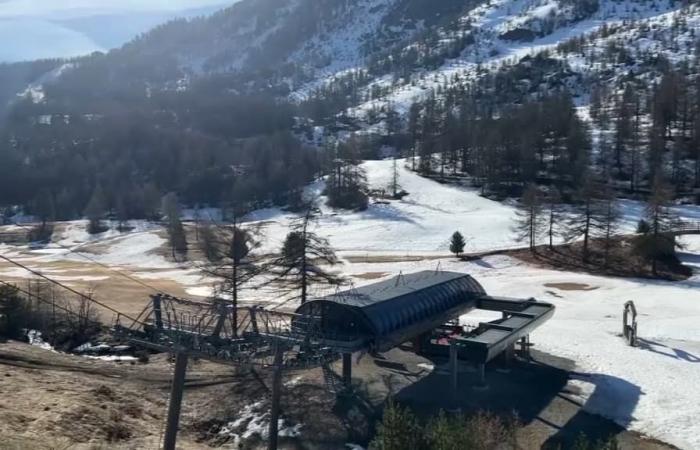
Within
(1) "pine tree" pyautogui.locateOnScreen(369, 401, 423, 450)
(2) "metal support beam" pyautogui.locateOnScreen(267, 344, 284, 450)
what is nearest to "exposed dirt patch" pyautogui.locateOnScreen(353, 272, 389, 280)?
(2) "metal support beam" pyautogui.locateOnScreen(267, 344, 284, 450)

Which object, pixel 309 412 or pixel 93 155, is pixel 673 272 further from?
pixel 93 155

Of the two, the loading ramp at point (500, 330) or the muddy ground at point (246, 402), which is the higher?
the loading ramp at point (500, 330)

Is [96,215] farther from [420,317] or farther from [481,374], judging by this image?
[481,374]

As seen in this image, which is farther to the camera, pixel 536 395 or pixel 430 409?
pixel 536 395

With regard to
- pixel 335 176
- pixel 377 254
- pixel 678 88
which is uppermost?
pixel 678 88

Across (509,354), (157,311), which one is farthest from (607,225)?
(157,311)

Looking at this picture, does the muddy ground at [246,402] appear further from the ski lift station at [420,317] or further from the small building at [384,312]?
the small building at [384,312]

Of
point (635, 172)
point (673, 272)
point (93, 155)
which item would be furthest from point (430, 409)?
point (93, 155)

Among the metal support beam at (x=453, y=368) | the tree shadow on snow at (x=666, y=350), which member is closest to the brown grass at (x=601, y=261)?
the tree shadow on snow at (x=666, y=350)
